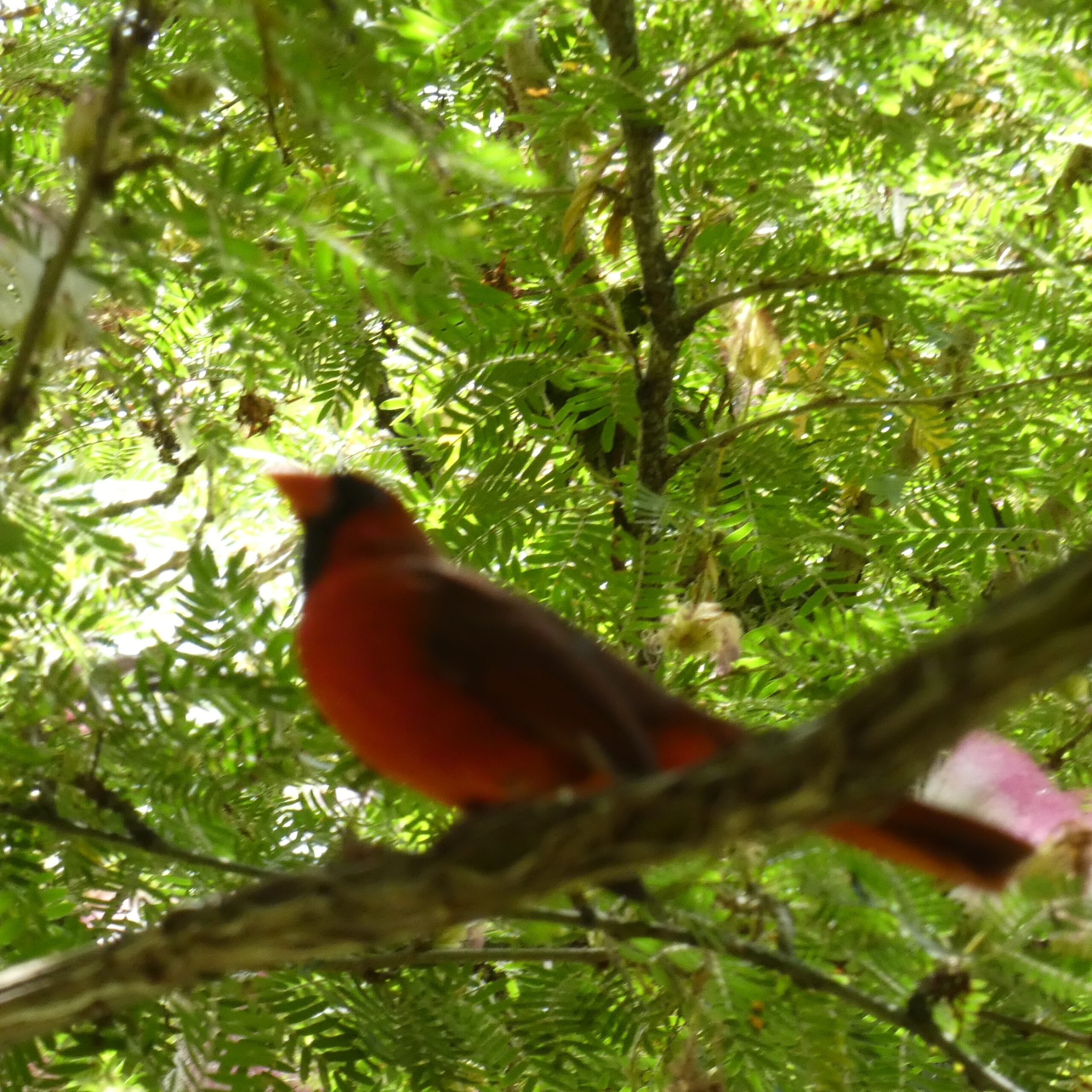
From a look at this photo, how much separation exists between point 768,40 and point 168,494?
40.1 inches

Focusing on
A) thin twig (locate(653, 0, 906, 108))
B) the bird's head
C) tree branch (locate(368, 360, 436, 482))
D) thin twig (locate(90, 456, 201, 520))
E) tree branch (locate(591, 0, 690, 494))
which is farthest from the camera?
thin twig (locate(90, 456, 201, 520))

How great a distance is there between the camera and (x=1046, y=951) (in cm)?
79

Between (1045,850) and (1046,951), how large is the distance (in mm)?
137

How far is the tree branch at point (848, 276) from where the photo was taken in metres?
1.10

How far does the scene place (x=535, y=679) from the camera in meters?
0.62

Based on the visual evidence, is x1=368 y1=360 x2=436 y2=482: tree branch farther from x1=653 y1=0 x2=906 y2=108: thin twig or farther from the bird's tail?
the bird's tail

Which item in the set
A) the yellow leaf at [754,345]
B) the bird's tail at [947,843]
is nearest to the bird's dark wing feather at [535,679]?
the bird's tail at [947,843]

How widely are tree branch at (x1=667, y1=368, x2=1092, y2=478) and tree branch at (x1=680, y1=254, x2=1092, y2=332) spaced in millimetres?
110

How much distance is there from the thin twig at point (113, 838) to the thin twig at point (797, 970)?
0.18m

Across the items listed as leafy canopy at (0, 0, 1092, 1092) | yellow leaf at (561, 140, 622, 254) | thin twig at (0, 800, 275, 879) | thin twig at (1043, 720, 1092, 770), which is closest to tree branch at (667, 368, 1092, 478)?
leafy canopy at (0, 0, 1092, 1092)

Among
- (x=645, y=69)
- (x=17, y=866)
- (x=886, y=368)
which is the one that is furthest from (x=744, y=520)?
(x=17, y=866)

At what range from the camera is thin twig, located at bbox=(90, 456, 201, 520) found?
4.95 ft

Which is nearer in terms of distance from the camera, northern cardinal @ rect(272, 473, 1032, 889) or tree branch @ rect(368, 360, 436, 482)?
northern cardinal @ rect(272, 473, 1032, 889)

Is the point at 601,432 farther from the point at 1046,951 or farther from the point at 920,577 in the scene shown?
the point at 1046,951
